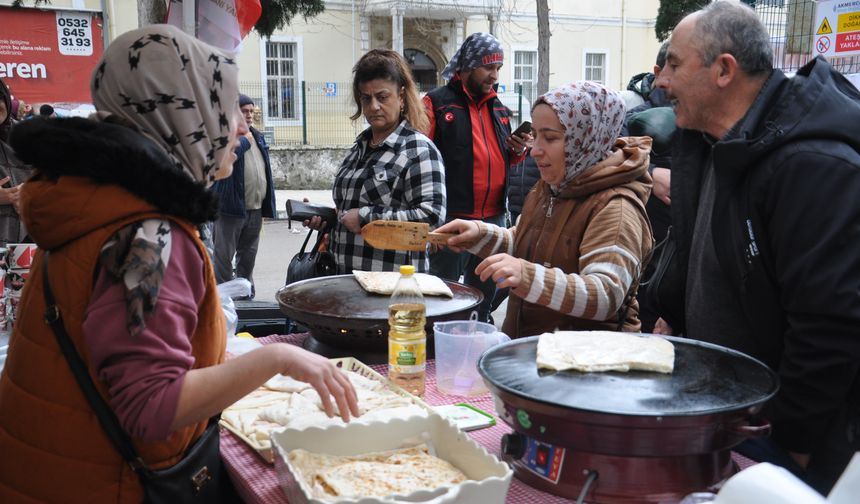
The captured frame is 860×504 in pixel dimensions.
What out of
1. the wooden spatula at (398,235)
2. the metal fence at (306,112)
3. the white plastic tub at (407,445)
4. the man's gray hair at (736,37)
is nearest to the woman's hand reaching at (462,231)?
the wooden spatula at (398,235)

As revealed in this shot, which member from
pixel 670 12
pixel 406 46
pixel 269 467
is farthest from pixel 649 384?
pixel 406 46

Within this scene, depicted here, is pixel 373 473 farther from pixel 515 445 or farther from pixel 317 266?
pixel 317 266

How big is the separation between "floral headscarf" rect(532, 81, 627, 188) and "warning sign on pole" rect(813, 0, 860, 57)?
396 centimetres

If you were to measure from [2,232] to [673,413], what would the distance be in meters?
3.88

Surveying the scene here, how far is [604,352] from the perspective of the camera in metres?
1.62

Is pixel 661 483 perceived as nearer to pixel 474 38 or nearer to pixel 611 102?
pixel 611 102

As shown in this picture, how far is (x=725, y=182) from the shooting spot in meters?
1.79

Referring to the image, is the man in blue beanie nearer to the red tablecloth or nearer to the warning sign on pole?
the red tablecloth

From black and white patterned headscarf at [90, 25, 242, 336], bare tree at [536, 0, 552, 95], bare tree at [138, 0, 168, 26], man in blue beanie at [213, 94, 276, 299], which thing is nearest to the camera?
black and white patterned headscarf at [90, 25, 242, 336]

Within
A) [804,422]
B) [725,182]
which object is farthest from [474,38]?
A: [804,422]

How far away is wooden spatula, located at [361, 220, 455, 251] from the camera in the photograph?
2.41 meters

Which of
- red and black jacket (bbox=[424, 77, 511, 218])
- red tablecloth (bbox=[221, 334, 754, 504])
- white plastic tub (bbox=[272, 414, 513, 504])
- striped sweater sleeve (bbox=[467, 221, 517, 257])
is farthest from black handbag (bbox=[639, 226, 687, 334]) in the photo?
red and black jacket (bbox=[424, 77, 511, 218])

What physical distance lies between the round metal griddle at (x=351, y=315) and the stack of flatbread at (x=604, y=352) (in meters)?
0.59

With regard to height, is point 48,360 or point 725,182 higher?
point 725,182
